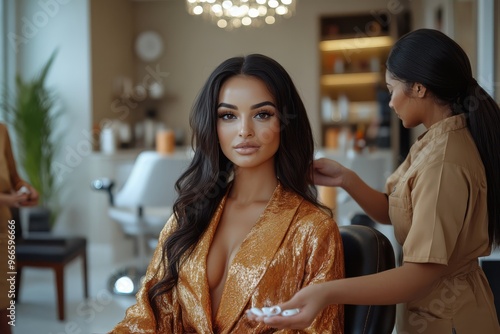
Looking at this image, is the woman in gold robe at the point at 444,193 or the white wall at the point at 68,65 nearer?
the woman in gold robe at the point at 444,193

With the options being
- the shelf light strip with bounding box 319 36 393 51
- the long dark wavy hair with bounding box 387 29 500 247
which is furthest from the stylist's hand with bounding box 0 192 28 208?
the shelf light strip with bounding box 319 36 393 51

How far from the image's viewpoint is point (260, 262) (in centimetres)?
134

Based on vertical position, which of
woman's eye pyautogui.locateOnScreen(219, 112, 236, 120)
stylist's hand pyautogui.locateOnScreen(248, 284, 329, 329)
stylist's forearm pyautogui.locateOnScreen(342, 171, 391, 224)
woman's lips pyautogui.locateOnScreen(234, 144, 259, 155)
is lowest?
stylist's hand pyautogui.locateOnScreen(248, 284, 329, 329)

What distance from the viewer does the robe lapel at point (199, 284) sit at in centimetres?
135

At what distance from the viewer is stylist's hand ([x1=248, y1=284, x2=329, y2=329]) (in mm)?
1026

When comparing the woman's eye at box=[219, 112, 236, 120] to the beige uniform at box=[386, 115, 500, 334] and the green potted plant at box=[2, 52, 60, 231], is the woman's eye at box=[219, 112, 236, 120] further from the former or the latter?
the green potted plant at box=[2, 52, 60, 231]

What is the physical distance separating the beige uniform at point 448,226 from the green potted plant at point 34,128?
13.5ft

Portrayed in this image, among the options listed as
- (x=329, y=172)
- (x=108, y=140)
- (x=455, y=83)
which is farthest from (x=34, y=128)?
(x=455, y=83)

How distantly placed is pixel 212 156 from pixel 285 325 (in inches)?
21.9

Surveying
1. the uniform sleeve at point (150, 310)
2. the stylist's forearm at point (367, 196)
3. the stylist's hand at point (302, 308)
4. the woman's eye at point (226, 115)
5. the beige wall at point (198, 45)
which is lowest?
the uniform sleeve at point (150, 310)

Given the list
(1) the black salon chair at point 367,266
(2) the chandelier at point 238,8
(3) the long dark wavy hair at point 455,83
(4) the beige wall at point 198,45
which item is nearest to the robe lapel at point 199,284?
(1) the black salon chair at point 367,266

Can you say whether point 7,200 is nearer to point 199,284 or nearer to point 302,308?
point 199,284

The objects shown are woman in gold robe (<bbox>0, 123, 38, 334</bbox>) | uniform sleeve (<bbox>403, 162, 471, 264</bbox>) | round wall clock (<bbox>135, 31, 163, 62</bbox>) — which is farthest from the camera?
round wall clock (<bbox>135, 31, 163, 62</bbox>)

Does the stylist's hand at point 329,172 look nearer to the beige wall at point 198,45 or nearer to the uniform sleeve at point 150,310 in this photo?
the uniform sleeve at point 150,310
